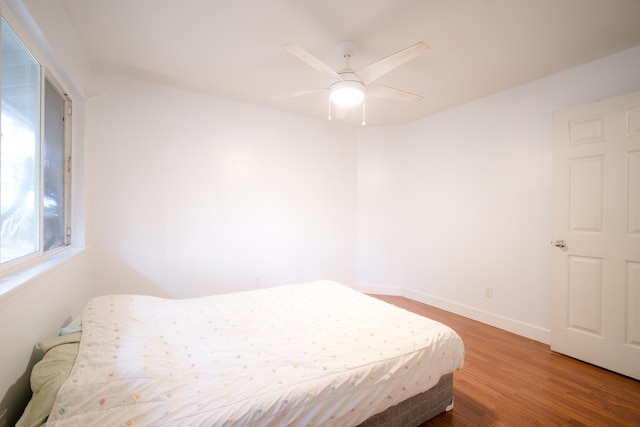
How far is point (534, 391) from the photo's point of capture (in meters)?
1.89

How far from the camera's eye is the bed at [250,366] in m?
0.98

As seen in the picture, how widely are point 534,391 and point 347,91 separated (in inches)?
99.6

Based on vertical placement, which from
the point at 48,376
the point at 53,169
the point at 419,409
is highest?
the point at 53,169

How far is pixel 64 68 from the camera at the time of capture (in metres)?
1.82

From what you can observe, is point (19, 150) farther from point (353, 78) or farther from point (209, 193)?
point (353, 78)

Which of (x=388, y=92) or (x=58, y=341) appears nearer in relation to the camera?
(x=58, y=341)

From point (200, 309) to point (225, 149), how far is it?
1934 mm

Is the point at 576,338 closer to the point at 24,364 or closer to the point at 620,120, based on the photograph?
the point at 620,120

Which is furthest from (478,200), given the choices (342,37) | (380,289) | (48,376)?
(48,376)

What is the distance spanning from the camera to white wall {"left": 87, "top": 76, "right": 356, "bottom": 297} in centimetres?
266

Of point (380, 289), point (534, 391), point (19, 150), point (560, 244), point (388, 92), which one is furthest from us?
point (380, 289)

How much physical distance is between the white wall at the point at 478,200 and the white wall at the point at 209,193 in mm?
633

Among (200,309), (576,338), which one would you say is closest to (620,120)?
(576,338)

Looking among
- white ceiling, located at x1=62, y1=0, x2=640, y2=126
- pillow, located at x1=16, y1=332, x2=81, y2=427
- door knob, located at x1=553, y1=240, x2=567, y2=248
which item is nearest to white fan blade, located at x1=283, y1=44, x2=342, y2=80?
white ceiling, located at x1=62, y1=0, x2=640, y2=126
